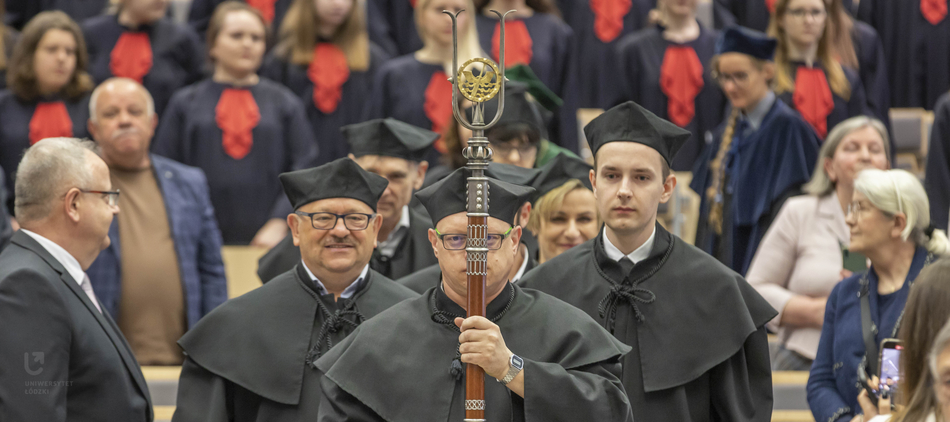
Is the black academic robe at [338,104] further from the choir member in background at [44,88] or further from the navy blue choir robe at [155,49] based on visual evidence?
the choir member in background at [44,88]

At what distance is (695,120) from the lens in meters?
9.09

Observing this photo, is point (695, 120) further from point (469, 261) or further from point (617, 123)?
point (469, 261)

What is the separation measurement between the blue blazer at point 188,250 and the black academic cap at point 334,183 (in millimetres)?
2340

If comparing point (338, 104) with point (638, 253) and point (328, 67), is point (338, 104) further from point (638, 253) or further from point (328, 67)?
point (638, 253)

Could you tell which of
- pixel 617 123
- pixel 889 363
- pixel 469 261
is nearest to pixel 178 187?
pixel 617 123

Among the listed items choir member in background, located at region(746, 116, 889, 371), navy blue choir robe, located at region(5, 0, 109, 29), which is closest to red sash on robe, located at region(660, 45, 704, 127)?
choir member in background, located at region(746, 116, 889, 371)

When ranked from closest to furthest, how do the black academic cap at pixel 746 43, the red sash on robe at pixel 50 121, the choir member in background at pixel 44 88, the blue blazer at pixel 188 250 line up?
the blue blazer at pixel 188 250
the black academic cap at pixel 746 43
the choir member in background at pixel 44 88
the red sash on robe at pixel 50 121

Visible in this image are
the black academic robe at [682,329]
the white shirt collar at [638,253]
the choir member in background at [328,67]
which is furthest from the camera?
the choir member in background at [328,67]

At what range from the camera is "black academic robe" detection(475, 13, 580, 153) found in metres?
8.83

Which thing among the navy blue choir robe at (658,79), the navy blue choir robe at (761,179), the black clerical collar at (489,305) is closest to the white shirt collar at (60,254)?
the black clerical collar at (489,305)

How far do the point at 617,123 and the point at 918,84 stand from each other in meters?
6.55

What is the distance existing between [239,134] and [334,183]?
3.65 metres

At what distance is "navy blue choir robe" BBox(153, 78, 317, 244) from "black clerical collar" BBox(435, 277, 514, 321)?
4.38 metres

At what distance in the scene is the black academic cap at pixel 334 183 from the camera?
477 centimetres
